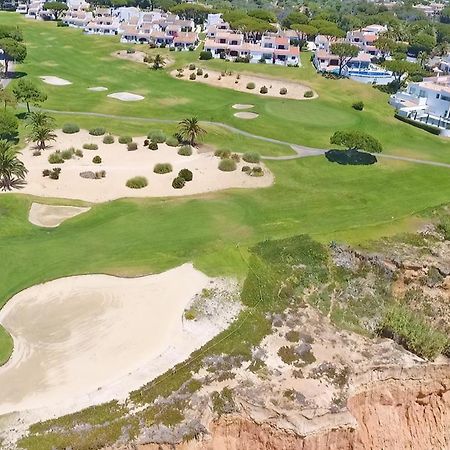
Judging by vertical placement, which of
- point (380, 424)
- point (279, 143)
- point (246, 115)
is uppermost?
point (246, 115)

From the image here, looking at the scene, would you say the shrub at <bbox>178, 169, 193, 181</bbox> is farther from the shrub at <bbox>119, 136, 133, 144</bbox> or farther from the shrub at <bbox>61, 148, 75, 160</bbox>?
the shrub at <bbox>61, 148, 75, 160</bbox>

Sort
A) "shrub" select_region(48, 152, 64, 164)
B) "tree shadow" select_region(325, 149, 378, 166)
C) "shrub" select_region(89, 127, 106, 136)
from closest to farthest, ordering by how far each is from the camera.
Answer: "shrub" select_region(48, 152, 64, 164) → "tree shadow" select_region(325, 149, 378, 166) → "shrub" select_region(89, 127, 106, 136)

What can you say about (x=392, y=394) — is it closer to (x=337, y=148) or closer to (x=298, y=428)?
(x=298, y=428)

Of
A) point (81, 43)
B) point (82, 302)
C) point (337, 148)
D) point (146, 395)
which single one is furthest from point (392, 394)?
point (81, 43)

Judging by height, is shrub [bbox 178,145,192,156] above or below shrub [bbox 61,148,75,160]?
above

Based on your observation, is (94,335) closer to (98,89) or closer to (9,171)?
(9,171)

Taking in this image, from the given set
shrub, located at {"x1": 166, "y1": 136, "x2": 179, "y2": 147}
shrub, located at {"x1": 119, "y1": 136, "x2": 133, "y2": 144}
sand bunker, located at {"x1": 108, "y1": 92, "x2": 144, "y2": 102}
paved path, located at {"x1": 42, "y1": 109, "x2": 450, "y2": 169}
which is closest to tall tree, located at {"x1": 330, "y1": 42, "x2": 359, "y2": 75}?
paved path, located at {"x1": 42, "y1": 109, "x2": 450, "y2": 169}

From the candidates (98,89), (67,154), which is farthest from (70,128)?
(98,89)
